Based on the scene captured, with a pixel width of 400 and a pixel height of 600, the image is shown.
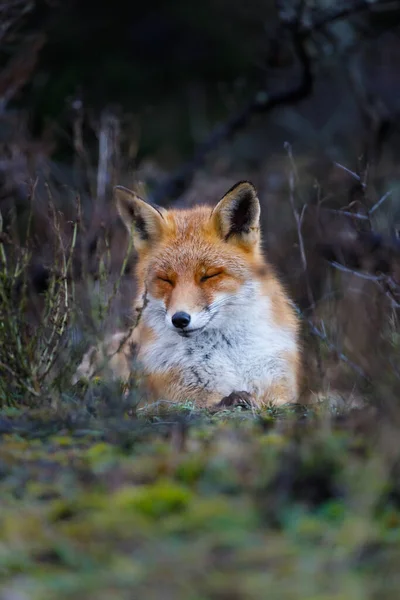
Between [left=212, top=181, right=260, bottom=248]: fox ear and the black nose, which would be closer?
the black nose

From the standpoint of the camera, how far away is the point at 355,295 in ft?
25.7

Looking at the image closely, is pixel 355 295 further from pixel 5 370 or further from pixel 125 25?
pixel 125 25

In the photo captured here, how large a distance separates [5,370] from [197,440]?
159 centimetres

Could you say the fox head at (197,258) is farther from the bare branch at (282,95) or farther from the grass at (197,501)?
the bare branch at (282,95)

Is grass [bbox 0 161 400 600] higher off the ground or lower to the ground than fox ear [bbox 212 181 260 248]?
higher

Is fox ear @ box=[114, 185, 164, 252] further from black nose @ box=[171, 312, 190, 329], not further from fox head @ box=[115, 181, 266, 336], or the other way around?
black nose @ box=[171, 312, 190, 329]

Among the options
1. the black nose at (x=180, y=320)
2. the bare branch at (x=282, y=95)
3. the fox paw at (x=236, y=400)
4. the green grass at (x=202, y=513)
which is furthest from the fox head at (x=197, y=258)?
the bare branch at (x=282, y=95)

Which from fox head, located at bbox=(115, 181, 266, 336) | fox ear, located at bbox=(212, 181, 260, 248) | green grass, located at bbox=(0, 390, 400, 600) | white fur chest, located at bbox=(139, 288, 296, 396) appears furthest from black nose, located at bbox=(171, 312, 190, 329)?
green grass, located at bbox=(0, 390, 400, 600)

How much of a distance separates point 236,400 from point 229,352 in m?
0.64

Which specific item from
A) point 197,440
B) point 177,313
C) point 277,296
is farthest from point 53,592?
point 277,296

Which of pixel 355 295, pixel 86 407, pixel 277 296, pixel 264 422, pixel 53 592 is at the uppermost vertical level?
pixel 53 592

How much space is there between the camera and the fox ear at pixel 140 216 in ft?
21.8

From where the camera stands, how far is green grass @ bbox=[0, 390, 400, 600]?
2.88 m

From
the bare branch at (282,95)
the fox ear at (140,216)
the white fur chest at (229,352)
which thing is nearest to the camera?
the white fur chest at (229,352)
